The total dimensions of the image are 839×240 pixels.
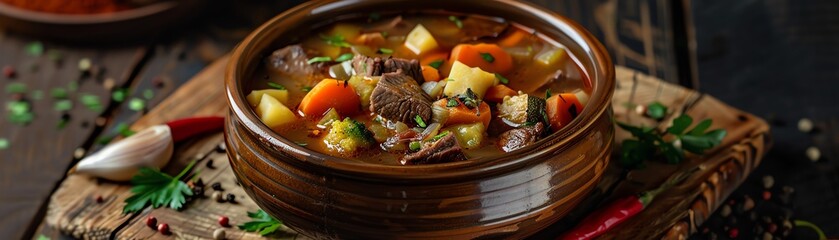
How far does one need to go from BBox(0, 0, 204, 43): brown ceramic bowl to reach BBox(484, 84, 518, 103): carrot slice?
8.67ft

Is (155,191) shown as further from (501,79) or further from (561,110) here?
(561,110)

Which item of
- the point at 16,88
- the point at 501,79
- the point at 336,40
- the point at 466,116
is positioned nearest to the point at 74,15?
the point at 16,88

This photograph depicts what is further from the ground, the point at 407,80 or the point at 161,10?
the point at 407,80

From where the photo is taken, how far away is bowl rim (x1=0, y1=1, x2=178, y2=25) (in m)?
5.39

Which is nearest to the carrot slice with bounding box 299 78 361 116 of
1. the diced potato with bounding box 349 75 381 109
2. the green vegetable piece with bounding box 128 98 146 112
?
the diced potato with bounding box 349 75 381 109

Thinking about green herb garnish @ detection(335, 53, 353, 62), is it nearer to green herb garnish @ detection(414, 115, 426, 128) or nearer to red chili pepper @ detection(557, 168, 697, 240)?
green herb garnish @ detection(414, 115, 426, 128)

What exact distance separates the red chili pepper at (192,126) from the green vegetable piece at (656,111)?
175 cm

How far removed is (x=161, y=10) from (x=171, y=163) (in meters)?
1.76

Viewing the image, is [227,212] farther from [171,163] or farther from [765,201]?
[765,201]

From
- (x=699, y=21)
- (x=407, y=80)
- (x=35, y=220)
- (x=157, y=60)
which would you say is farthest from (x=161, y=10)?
(x=699, y=21)

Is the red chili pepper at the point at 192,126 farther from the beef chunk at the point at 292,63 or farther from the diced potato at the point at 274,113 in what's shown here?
the diced potato at the point at 274,113

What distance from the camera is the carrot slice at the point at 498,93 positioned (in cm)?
342

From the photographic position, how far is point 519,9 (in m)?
3.88

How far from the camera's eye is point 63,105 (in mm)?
5016
